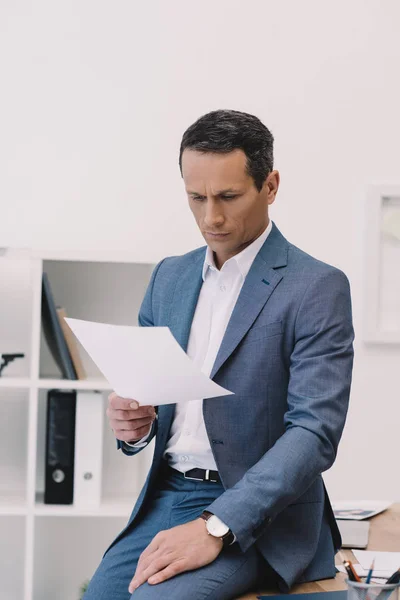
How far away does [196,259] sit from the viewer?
1.94m

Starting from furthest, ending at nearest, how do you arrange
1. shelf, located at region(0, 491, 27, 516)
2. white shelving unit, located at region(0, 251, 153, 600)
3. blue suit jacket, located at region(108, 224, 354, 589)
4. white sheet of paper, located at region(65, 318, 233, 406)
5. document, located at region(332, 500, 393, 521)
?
white shelving unit, located at region(0, 251, 153, 600)
shelf, located at region(0, 491, 27, 516)
document, located at region(332, 500, 393, 521)
blue suit jacket, located at region(108, 224, 354, 589)
white sheet of paper, located at region(65, 318, 233, 406)

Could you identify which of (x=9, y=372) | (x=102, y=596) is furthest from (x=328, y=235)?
(x=102, y=596)

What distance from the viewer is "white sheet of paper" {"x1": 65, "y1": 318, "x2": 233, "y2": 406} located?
4.77 feet

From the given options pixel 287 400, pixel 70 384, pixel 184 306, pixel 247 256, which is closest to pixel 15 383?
pixel 70 384

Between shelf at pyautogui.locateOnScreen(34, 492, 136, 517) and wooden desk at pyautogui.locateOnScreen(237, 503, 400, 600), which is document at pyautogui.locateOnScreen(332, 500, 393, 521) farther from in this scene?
shelf at pyautogui.locateOnScreen(34, 492, 136, 517)

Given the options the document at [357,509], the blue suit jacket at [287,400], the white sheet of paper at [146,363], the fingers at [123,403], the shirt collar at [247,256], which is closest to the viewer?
the white sheet of paper at [146,363]

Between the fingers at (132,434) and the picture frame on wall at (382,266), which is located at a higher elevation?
the picture frame on wall at (382,266)

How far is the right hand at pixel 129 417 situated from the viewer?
1.68m

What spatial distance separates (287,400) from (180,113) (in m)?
1.87

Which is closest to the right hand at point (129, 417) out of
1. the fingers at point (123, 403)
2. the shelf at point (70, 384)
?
the fingers at point (123, 403)

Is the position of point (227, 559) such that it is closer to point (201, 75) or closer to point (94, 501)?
point (94, 501)

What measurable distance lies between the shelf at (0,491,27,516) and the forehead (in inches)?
63.2

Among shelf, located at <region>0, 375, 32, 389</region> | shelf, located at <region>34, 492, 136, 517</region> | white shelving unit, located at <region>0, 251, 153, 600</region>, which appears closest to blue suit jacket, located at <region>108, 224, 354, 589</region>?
shelf, located at <region>34, 492, 136, 517</region>

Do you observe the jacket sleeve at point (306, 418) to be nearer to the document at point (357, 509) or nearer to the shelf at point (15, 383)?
the document at point (357, 509)
